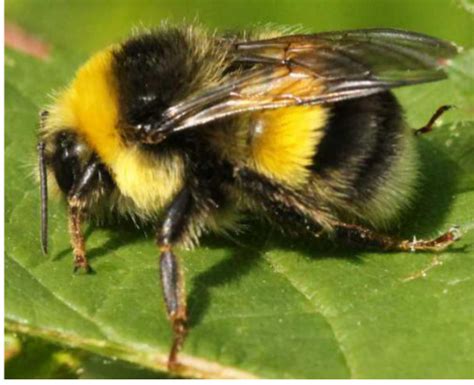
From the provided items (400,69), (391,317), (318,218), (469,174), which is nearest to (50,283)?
(318,218)

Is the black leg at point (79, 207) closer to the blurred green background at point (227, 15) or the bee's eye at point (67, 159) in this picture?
the bee's eye at point (67, 159)

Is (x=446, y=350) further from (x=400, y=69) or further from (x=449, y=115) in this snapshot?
(x=449, y=115)

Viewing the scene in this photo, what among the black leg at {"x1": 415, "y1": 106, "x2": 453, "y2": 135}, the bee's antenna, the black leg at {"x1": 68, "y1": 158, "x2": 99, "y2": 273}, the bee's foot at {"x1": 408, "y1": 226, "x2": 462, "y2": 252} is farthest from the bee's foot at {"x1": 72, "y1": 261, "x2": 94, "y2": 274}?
the black leg at {"x1": 415, "y1": 106, "x2": 453, "y2": 135}

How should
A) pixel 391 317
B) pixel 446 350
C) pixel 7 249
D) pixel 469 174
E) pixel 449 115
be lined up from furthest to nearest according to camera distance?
1. pixel 449 115
2. pixel 469 174
3. pixel 7 249
4. pixel 391 317
5. pixel 446 350

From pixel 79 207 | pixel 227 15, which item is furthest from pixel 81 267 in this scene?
pixel 227 15

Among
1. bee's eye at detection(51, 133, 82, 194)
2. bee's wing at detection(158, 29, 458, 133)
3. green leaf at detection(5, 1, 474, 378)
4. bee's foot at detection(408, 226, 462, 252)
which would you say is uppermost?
bee's wing at detection(158, 29, 458, 133)

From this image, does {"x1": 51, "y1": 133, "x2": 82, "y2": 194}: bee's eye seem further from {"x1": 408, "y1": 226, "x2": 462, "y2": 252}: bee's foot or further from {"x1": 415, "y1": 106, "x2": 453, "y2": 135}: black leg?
{"x1": 415, "y1": 106, "x2": 453, "y2": 135}: black leg
